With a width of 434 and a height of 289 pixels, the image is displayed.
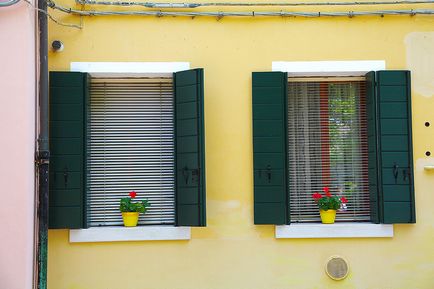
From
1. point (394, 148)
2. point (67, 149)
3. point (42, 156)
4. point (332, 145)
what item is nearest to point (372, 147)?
point (394, 148)

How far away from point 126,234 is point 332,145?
8.29 ft

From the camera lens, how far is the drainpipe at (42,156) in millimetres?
6227

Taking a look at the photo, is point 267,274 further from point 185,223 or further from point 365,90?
point 365,90

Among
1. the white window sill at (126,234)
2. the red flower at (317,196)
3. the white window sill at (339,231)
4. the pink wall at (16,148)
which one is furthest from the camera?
the red flower at (317,196)

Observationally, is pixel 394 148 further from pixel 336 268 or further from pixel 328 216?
pixel 336 268

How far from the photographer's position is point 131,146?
22.9 ft

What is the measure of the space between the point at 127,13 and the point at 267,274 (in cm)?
324

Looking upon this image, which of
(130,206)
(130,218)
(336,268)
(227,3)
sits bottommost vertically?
(336,268)

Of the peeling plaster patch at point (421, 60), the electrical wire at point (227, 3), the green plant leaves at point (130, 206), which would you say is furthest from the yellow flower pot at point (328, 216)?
the electrical wire at point (227, 3)

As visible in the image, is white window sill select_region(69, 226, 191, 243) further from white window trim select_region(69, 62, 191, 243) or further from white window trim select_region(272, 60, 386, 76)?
white window trim select_region(272, 60, 386, 76)

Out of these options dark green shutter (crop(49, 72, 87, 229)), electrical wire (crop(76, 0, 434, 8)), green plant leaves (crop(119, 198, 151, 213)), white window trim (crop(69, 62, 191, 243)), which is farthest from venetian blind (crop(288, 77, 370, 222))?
dark green shutter (crop(49, 72, 87, 229))

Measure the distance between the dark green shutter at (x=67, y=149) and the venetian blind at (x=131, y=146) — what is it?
1.06ft

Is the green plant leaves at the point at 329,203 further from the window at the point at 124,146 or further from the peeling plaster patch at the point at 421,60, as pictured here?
the peeling plaster patch at the point at 421,60

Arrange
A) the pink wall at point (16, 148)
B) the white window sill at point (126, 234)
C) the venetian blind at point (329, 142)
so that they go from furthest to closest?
the venetian blind at point (329, 142) → the white window sill at point (126, 234) → the pink wall at point (16, 148)
